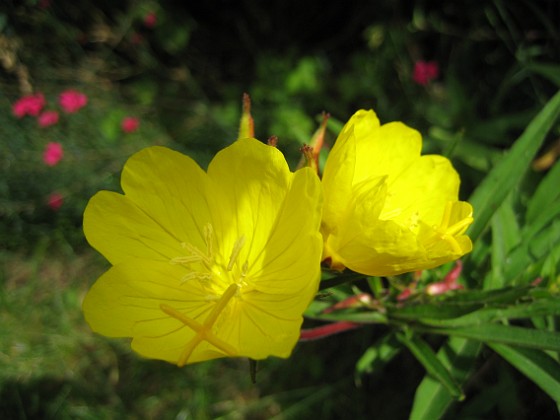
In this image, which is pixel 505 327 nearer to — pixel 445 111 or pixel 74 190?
pixel 445 111

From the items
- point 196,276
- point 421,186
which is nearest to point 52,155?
point 196,276

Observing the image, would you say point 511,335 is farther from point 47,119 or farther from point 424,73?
point 47,119

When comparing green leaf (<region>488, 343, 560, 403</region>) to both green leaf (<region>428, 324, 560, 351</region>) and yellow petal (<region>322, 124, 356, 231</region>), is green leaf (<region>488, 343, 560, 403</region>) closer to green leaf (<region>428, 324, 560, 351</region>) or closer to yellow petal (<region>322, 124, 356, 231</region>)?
green leaf (<region>428, 324, 560, 351</region>)

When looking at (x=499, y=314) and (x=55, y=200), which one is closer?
(x=499, y=314)

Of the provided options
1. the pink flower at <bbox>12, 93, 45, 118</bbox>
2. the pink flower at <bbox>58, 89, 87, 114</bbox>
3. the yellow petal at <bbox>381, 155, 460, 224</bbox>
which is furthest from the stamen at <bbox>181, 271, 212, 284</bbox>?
the pink flower at <bbox>12, 93, 45, 118</bbox>

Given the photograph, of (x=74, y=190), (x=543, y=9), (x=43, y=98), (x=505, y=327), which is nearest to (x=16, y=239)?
(x=74, y=190)

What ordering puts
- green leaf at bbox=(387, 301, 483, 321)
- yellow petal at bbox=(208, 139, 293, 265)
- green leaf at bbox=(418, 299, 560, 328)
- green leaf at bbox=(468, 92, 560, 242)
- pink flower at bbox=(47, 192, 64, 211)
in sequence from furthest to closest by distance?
pink flower at bbox=(47, 192, 64, 211), green leaf at bbox=(468, 92, 560, 242), green leaf at bbox=(418, 299, 560, 328), green leaf at bbox=(387, 301, 483, 321), yellow petal at bbox=(208, 139, 293, 265)
